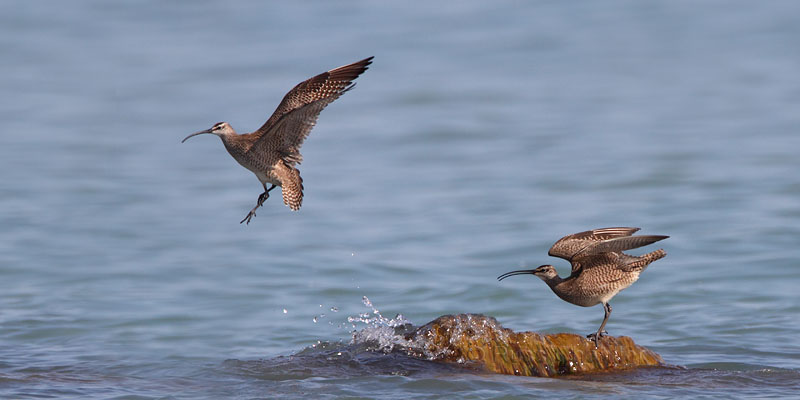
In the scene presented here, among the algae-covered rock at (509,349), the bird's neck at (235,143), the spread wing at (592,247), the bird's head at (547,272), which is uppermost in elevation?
the bird's neck at (235,143)

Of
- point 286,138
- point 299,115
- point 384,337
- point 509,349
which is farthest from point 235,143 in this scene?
point 509,349

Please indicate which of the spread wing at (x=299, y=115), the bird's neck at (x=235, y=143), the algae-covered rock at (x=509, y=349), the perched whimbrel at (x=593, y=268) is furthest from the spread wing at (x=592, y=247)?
the bird's neck at (x=235, y=143)

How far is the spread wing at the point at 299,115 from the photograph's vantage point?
8.02 meters

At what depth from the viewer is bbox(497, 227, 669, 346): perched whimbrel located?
27.4 feet

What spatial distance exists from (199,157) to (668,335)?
9.87 metres

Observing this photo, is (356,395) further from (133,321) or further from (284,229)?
(284,229)

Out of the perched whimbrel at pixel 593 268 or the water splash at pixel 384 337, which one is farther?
the water splash at pixel 384 337

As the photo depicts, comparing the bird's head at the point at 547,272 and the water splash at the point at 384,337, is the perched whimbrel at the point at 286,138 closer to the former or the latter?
the water splash at the point at 384,337

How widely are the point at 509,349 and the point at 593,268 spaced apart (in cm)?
85

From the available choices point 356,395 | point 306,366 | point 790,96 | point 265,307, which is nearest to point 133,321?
point 265,307

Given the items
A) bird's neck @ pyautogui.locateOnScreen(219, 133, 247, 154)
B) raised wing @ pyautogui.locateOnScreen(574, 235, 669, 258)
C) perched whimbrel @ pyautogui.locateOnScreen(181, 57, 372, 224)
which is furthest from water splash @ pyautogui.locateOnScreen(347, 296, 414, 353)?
bird's neck @ pyautogui.locateOnScreen(219, 133, 247, 154)

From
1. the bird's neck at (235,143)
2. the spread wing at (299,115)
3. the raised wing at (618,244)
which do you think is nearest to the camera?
the raised wing at (618,244)

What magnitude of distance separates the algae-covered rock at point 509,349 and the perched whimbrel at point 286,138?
1386 millimetres

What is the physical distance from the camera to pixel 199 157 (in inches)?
731
